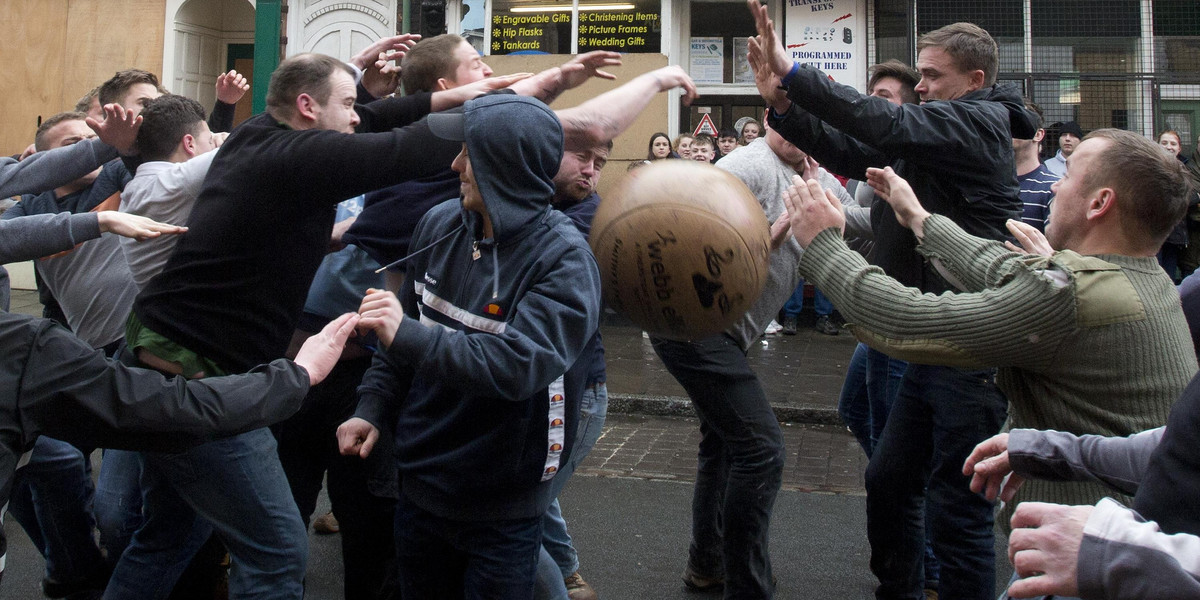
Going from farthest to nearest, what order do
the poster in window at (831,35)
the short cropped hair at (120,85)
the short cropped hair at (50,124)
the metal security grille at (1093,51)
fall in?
the poster in window at (831,35)
the metal security grille at (1093,51)
the short cropped hair at (50,124)
the short cropped hair at (120,85)

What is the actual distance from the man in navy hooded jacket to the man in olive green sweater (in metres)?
0.68

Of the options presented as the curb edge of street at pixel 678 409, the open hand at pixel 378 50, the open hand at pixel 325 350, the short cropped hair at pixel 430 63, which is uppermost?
the open hand at pixel 378 50

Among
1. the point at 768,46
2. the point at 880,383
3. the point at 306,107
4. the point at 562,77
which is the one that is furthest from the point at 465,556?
the point at 880,383

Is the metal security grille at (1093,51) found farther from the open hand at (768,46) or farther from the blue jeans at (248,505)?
the blue jeans at (248,505)

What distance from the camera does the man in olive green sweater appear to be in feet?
7.96

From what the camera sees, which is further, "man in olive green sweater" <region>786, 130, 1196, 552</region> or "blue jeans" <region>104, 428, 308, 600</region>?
"blue jeans" <region>104, 428, 308, 600</region>

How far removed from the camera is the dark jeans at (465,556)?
2727 mm

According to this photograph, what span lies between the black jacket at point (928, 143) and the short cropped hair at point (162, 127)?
2.07m

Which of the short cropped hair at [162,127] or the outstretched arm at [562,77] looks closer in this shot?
the outstretched arm at [562,77]

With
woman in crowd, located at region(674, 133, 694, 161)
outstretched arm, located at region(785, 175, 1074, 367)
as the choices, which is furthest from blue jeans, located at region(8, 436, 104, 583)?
woman in crowd, located at region(674, 133, 694, 161)

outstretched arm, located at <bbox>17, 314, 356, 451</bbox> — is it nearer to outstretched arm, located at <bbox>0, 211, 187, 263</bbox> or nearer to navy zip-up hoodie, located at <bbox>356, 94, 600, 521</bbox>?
navy zip-up hoodie, located at <bbox>356, 94, 600, 521</bbox>

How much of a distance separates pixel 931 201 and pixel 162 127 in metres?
2.67

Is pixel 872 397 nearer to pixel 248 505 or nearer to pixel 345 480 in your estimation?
pixel 345 480

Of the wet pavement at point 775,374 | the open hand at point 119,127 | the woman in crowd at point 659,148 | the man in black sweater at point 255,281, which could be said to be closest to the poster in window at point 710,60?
the woman in crowd at point 659,148
